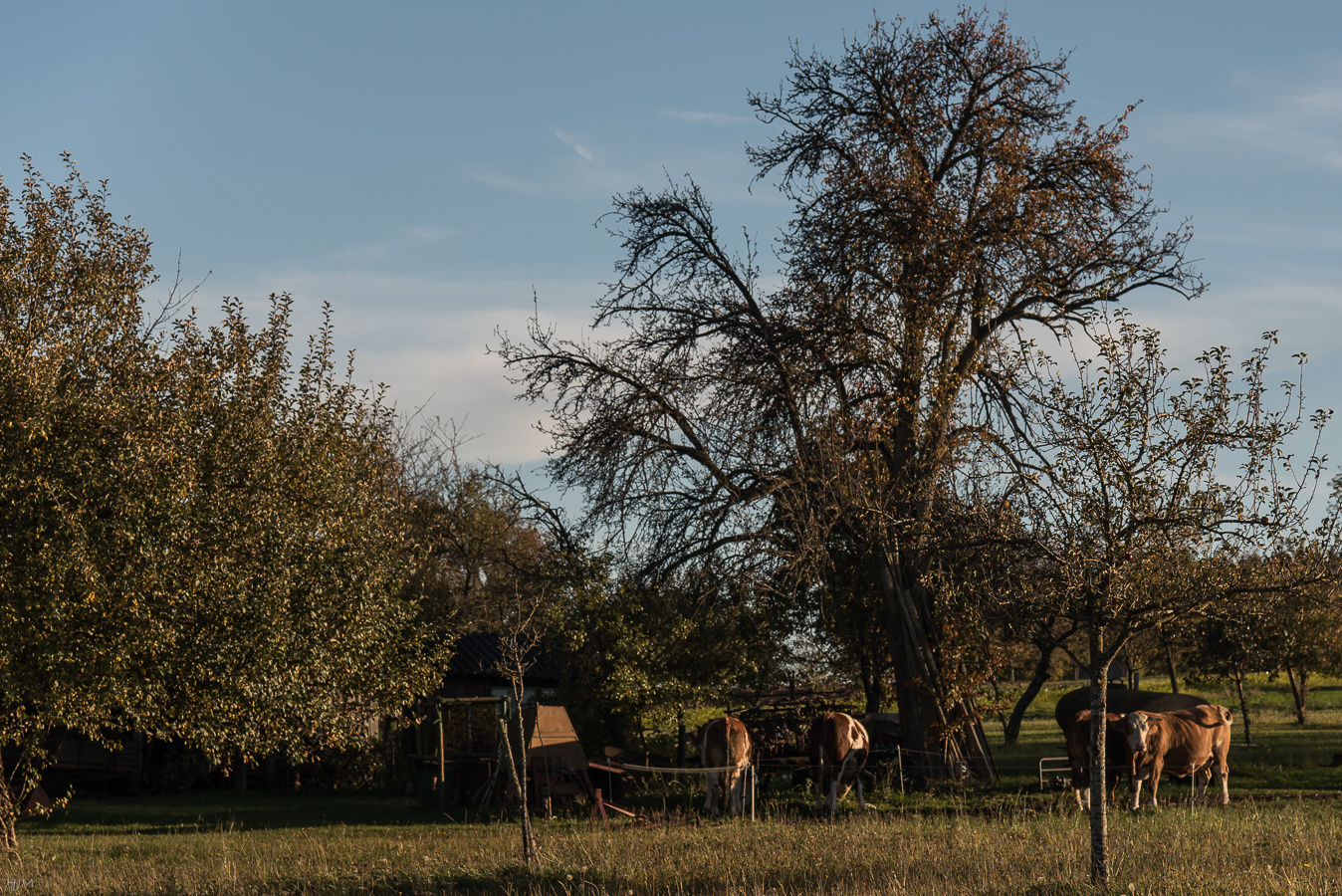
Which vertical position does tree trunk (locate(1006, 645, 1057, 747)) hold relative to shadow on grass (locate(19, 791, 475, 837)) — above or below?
above

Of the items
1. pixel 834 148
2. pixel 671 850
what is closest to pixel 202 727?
pixel 671 850

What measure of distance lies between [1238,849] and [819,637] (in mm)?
16446

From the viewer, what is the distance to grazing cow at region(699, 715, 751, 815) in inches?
771

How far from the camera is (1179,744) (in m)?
17.8

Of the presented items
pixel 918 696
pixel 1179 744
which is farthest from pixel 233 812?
pixel 1179 744

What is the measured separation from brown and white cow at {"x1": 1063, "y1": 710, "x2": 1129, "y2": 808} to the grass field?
2.00ft

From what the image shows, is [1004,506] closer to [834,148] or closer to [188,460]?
[188,460]

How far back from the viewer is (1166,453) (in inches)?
400

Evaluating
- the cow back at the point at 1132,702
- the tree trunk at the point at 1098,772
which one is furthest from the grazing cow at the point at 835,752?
the tree trunk at the point at 1098,772

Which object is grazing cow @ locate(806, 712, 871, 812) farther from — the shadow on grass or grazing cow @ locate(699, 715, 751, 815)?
the shadow on grass

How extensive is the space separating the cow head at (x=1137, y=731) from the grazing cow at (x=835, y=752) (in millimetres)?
4729

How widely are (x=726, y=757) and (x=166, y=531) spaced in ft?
34.1

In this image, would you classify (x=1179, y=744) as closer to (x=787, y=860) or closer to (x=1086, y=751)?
(x=1086, y=751)

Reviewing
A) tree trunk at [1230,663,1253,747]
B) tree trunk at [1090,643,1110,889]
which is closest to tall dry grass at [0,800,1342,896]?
tree trunk at [1090,643,1110,889]
